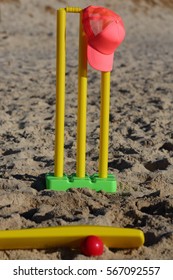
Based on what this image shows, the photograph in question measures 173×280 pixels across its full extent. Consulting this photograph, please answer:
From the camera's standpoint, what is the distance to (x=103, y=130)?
3.57m

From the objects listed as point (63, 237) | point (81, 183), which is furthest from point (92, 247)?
point (81, 183)

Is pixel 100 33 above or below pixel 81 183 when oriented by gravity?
above

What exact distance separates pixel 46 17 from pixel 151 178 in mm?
8823

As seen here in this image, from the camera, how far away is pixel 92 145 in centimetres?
459

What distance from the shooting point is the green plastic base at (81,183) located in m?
3.58

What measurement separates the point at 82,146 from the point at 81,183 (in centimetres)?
21

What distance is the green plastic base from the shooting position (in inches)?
141

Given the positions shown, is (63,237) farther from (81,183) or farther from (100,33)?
(100,33)

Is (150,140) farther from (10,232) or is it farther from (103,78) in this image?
(10,232)

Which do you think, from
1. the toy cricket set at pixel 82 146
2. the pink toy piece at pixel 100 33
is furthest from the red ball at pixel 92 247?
the pink toy piece at pixel 100 33

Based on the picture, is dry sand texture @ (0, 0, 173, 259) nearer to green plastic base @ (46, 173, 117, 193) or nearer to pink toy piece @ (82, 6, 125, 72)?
green plastic base @ (46, 173, 117, 193)

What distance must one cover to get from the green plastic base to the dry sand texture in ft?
0.23

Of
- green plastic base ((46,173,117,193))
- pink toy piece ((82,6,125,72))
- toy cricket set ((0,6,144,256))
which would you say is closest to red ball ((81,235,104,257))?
toy cricket set ((0,6,144,256))

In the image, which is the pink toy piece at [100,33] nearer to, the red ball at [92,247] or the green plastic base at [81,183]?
the green plastic base at [81,183]
